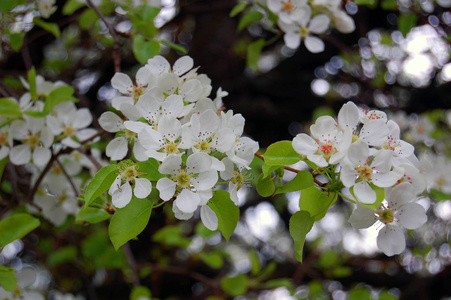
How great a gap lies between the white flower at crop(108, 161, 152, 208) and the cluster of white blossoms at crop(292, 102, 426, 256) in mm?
358

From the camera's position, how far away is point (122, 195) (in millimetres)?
985

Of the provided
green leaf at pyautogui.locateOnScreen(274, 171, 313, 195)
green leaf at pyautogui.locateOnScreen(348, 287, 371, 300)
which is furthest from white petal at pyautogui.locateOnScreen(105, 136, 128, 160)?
green leaf at pyautogui.locateOnScreen(348, 287, 371, 300)

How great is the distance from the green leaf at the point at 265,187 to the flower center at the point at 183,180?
0.57ft

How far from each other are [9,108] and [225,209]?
824mm

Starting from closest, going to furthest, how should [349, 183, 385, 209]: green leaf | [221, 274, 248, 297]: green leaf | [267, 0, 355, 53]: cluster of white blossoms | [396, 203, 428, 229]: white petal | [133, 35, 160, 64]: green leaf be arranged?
1. [349, 183, 385, 209]: green leaf
2. [396, 203, 428, 229]: white petal
3. [133, 35, 160, 64]: green leaf
4. [267, 0, 355, 53]: cluster of white blossoms
5. [221, 274, 248, 297]: green leaf

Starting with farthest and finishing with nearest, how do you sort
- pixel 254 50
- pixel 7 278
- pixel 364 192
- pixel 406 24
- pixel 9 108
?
1. pixel 254 50
2. pixel 406 24
3. pixel 9 108
4. pixel 7 278
5. pixel 364 192

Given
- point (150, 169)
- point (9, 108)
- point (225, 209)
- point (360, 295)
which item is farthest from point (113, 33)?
point (360, 295)

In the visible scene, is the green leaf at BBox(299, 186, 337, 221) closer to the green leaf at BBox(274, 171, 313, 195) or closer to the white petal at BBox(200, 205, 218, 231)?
the green leaf at BBox(274, 171, 313, 195)

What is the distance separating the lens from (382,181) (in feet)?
3.11

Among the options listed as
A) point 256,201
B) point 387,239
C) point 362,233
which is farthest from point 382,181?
point 362,233

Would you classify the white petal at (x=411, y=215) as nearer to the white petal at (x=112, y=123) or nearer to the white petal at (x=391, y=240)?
the white petal at (x=391, y=240)

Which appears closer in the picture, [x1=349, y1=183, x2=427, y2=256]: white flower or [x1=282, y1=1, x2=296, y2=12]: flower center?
[x1=349, y1=183, x2=427, y2=256]: white flower

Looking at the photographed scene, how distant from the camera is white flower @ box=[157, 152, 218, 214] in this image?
94cm

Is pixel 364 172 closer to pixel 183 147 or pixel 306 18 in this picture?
pixel 183 147
